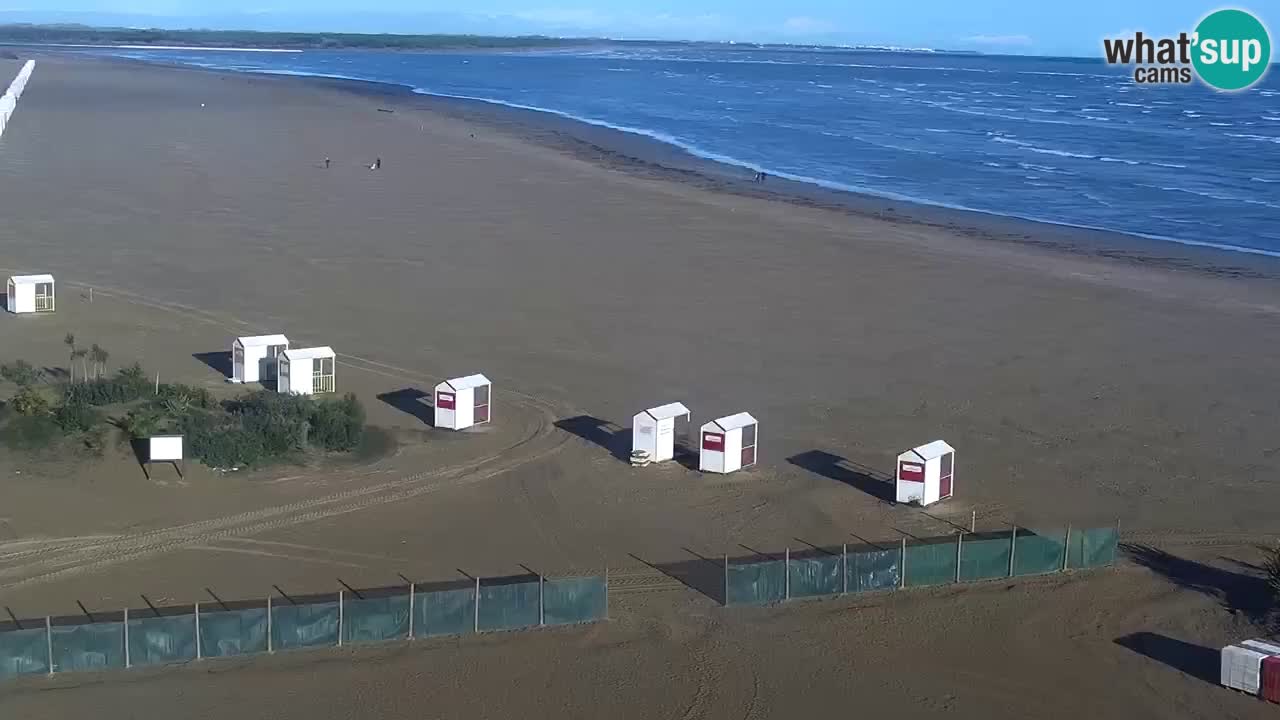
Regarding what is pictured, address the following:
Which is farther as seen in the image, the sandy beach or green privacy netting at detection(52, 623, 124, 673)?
the sandy beach

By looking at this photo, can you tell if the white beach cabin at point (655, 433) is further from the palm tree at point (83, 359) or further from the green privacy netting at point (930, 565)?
the palm tree at point (83, 359)

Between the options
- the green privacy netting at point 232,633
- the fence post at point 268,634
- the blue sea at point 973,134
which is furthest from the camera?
the blue sea at point 973,134

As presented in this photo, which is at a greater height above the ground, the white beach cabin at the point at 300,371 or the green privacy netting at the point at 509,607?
the white beach cabin at the point at 300,371

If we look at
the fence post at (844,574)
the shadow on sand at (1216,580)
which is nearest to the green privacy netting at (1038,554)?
the shadow on sand at (1216,580)

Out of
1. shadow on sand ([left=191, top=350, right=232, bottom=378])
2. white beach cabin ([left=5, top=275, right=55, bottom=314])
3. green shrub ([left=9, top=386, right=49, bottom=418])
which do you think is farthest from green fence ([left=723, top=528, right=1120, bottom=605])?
white beach cabin ([left=5, top=275, right=55, bottom=314])

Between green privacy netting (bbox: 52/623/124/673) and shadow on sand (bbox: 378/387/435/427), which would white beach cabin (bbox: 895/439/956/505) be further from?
green privacy netting (bbox: 52/623/124/673)

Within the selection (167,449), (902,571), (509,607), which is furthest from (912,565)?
(167,449)
